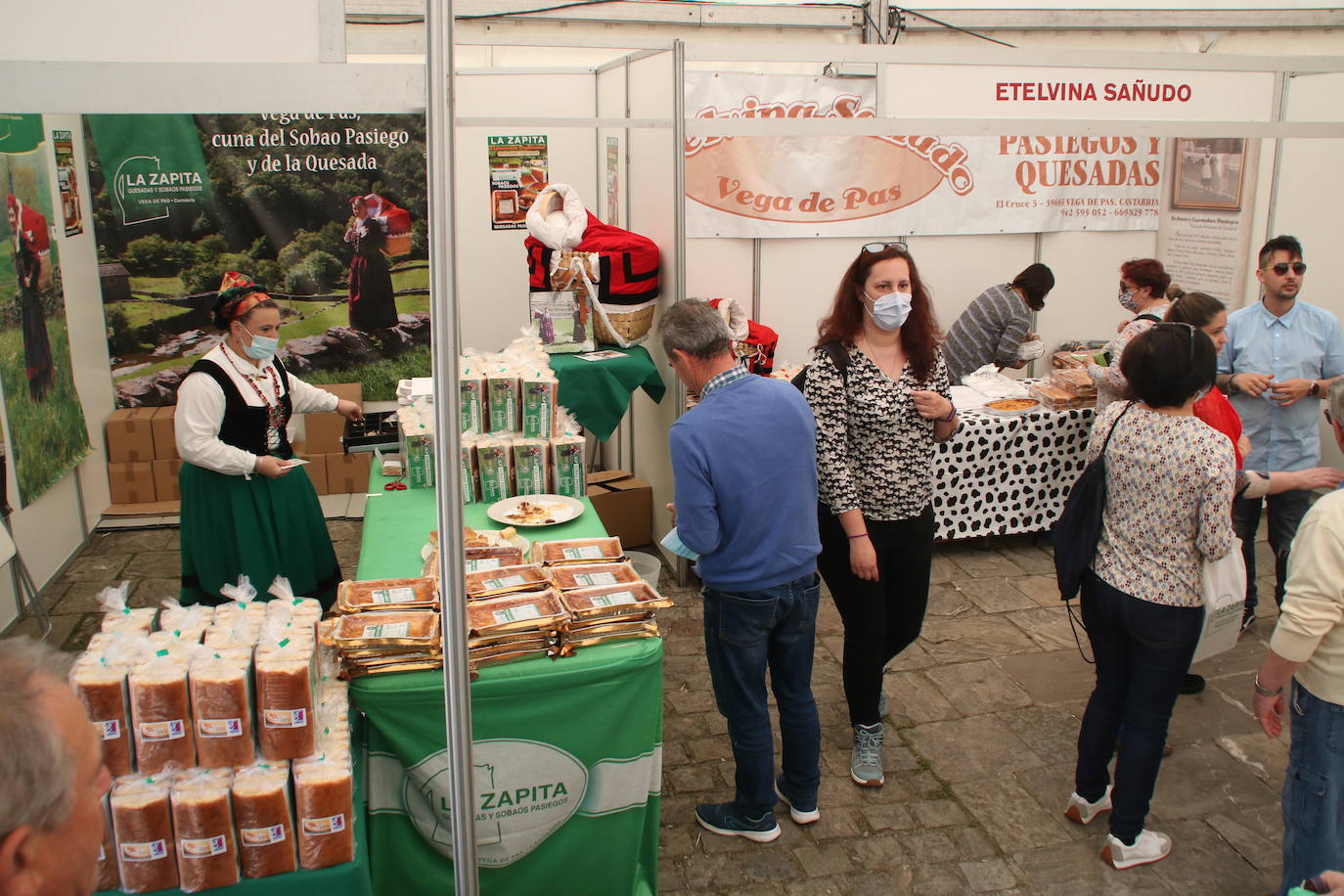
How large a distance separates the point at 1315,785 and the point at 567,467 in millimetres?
2569

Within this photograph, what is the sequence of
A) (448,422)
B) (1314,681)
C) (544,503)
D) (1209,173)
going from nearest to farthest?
(448,422), (1314,681), (544,503), (1209,173)

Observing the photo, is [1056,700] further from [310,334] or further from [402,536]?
[310,334]

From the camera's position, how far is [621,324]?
17.9 feet

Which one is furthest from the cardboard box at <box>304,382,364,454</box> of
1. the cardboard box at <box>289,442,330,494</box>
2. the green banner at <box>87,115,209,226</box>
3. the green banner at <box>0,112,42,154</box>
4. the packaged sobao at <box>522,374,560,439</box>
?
the packaged sobao at <box>522,374,560,439</box>

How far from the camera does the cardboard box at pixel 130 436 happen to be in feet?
21.8

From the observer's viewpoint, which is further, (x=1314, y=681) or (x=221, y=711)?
(x=1314, y=681)

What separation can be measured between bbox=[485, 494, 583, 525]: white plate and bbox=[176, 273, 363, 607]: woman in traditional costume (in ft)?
2.32

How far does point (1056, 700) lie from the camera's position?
→ 427cm

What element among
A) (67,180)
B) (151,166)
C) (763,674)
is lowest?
(763,674)

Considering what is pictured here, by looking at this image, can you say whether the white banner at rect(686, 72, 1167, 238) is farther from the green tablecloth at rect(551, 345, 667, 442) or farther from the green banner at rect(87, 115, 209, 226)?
the green banner at rect(87, 115, 209, 226)

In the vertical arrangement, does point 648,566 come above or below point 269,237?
below

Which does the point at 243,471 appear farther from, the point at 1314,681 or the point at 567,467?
the point at 1314,681

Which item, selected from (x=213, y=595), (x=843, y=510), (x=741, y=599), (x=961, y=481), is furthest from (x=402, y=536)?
(x=961, y=481)

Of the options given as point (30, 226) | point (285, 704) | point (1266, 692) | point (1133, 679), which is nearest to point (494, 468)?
point (285, 704)
